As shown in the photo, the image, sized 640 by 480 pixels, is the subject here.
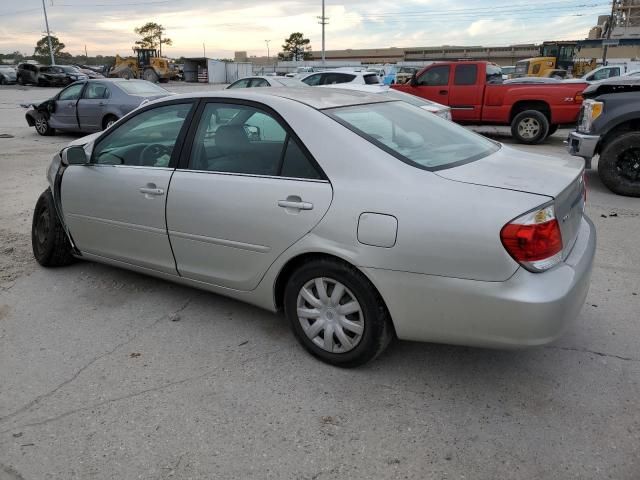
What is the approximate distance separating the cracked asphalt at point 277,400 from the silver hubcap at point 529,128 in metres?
8.29

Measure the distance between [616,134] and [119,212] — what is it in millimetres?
6388

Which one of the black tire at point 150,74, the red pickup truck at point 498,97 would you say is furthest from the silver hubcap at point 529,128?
the black tire at point 150,74

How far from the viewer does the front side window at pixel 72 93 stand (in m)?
13.3

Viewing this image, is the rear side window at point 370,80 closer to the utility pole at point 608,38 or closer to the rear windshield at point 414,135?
the rear windshield at point 414,135

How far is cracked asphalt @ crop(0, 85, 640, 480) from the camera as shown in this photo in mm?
2410

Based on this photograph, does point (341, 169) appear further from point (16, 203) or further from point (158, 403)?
point (16, 203)

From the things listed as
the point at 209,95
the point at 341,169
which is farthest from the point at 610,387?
the point at 209,95

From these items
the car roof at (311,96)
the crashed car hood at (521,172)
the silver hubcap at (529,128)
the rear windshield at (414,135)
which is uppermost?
the car roof at (311,96)

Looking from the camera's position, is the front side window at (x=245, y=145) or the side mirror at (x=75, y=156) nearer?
the front side window at (x=245, y=145)

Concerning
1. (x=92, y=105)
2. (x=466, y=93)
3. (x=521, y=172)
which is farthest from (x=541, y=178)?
(x=92, y=105)

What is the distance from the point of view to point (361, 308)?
290 cm

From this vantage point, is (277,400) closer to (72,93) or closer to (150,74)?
(72,93)

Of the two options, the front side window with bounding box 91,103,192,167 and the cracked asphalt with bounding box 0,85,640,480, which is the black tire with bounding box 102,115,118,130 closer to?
the front side window with bounding box 91,103,192,167

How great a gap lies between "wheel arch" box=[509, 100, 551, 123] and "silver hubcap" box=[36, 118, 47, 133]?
39.1 ft
